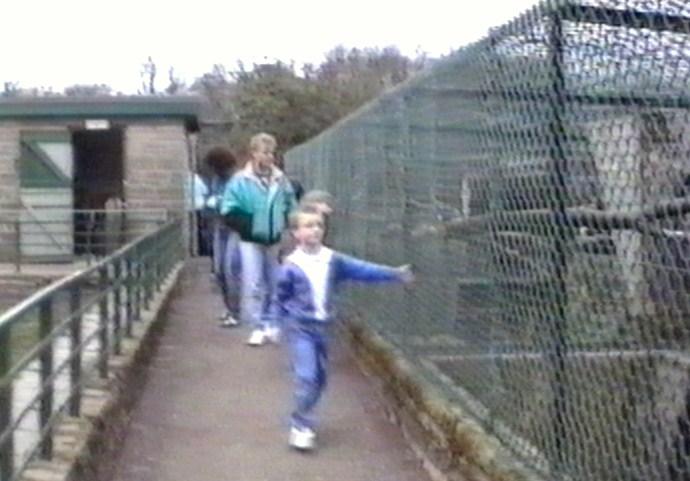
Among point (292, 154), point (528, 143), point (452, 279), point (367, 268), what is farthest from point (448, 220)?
point (292, 154)

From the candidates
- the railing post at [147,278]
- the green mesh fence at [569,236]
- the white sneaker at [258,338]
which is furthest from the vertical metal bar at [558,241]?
the railing post at [147,278]

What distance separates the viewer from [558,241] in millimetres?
5328

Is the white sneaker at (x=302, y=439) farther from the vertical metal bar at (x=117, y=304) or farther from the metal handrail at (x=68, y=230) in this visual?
the metal handrail at (x=68, y=230)

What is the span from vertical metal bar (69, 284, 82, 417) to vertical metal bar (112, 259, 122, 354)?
2.13m

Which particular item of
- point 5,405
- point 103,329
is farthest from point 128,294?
point 5,405

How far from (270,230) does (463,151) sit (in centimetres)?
530

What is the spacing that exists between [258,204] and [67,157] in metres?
14.1

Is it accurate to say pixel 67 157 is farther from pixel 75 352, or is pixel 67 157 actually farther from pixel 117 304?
pixel 75 352

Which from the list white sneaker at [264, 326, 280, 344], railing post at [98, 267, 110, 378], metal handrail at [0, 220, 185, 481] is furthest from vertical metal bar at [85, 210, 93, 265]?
railing post at [98, 267, 110, 378]

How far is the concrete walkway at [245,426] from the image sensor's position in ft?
26.5

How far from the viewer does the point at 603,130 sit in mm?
4832

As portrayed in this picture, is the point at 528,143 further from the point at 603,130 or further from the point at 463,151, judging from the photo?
the point at 463,151

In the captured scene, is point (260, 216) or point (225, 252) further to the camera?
point (225, 252)

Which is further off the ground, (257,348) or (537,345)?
(537,345)
